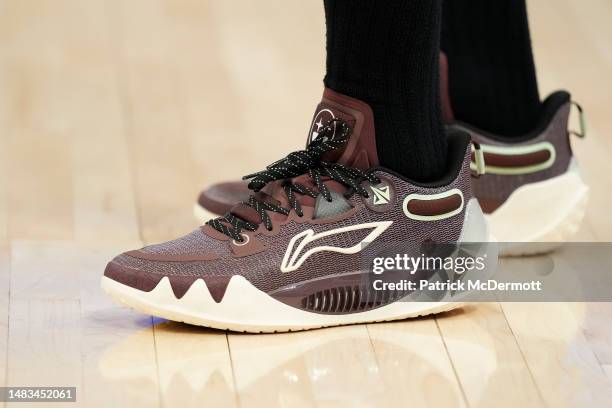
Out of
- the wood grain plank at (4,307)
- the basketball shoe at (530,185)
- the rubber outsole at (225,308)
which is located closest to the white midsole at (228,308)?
the rubber outsole at (225,308)

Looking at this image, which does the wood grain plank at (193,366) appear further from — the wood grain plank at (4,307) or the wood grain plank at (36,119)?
the wood grain plank at (36,119)

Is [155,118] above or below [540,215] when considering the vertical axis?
below

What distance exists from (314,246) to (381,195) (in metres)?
0.09

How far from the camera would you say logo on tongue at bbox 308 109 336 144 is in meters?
1.39

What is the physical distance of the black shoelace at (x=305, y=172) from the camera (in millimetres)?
1366

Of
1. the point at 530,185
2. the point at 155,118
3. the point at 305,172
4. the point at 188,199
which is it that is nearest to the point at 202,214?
the point at 188,199

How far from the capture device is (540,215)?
5.35ft

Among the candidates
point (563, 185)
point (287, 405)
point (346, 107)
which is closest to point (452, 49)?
point (563, 185)

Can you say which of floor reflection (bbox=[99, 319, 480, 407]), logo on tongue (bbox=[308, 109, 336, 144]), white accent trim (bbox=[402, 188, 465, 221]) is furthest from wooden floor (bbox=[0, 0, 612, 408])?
logo on tongue (bbox=[308, 109, 336, 144])

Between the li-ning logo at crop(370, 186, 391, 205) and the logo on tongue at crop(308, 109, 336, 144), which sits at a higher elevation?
the logo on tongue at crop(308, 109, 336, 144)

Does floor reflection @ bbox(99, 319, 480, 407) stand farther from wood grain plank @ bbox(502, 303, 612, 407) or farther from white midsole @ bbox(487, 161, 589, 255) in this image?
white midsole @ bbox(487, 161, 589, 255)

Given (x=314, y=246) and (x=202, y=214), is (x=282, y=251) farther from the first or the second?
(x=202, y=214)

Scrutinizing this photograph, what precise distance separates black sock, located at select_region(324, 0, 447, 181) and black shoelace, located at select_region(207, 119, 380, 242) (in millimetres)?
39

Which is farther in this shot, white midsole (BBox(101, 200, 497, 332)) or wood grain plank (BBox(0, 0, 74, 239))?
wood grain plank (BBox(0, 0, 74, 239))
